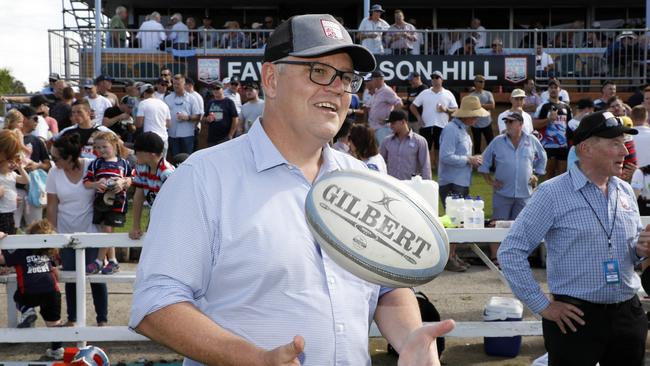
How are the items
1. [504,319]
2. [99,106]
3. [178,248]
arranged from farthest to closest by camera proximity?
1. [99,106]
2. [504,319]
3. [178,248]

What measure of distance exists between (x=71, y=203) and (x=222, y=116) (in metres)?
6.75

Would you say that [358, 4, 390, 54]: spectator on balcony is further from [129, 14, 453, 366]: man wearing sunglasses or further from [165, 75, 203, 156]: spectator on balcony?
[129, 14, 453, 366]: man wearing sunglasses

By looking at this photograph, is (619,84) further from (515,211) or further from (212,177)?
(212,177)

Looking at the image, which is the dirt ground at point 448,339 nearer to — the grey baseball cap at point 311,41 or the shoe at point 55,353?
the shoe at point 55,353

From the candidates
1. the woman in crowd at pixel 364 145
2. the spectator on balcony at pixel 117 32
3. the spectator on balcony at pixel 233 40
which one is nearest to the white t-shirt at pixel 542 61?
the spectator on balcony at pixel 233 40

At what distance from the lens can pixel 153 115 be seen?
13641 millimetres

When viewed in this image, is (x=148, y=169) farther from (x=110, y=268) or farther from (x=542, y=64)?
(x=542, y=64)

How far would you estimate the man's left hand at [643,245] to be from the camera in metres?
4.47

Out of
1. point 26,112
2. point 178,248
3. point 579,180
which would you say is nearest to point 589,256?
point 579,180

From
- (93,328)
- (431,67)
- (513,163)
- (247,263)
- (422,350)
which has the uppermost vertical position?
(431,67)

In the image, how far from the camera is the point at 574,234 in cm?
450

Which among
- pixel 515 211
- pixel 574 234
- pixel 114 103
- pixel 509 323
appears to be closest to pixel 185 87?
pixel 114 103

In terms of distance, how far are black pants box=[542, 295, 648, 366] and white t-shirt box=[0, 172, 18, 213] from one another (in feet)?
A: 18.7

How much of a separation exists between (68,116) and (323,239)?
12464mm
